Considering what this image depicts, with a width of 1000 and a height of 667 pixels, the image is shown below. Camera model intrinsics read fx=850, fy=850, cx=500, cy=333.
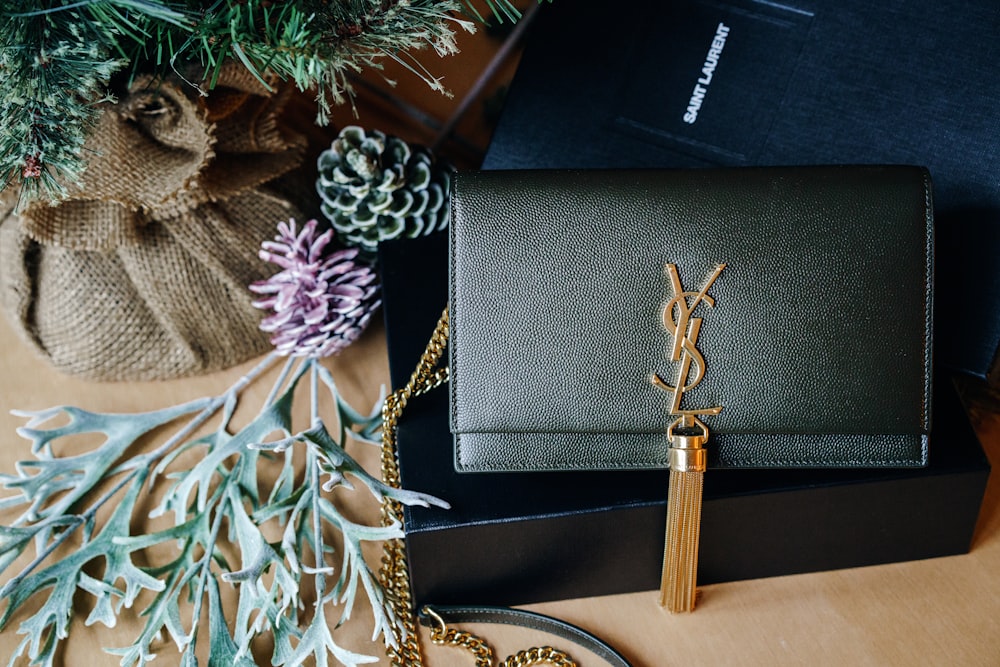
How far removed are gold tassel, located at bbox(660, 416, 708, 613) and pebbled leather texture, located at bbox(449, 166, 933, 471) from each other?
0.7 inches

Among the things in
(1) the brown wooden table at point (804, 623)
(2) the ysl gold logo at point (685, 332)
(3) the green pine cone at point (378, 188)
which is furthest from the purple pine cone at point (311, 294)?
(2) the ysl gold logo at point (685, 332)

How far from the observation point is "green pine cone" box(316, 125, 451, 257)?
76 centimetres

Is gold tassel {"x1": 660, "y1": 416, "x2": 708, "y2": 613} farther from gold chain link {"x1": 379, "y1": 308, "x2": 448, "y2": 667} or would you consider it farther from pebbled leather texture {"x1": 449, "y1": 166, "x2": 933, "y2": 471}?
gold chain link {"x1": 379, "y1": 308, "x2": 448, "y2": 667}

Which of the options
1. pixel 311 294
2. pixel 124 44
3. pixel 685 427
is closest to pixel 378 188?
pixel 311 294

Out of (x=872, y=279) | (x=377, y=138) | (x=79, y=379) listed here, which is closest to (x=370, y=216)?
(x=377, y=138)

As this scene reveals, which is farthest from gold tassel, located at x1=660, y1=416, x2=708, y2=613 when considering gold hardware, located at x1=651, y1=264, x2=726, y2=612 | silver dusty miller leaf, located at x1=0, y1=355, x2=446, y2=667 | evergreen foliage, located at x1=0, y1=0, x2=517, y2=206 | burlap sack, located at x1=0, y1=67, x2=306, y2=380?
burlap sack, located at x1=0, y1=67, x2=306, y2=380

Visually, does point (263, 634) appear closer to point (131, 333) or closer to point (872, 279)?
point (131, 333)

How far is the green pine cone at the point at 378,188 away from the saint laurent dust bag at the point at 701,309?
0.62 ft

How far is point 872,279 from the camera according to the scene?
0.58 metres

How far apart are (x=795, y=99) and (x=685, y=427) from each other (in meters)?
0.33

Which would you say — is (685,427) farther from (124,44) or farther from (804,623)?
(124,44)

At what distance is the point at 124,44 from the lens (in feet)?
1.91

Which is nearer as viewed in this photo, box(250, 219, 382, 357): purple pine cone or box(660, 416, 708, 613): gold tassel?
box(660, 416, 708, 613): gold tassel

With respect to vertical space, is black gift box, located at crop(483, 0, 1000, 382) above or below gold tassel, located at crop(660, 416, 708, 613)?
above
